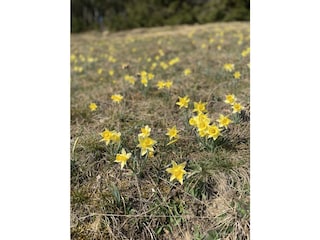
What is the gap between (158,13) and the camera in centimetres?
1274

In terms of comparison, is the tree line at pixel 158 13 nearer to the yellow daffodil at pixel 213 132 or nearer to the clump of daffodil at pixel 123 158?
the yellow daffodil at pixel 213 132

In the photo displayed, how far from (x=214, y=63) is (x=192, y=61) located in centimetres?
40

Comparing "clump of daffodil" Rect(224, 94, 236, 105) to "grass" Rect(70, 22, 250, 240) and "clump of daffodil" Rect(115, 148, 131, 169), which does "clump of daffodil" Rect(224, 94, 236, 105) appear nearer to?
"grass" Rect(70, 22, 250, 240)

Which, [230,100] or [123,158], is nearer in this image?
[123,158]

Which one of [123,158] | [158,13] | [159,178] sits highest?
[123,158]

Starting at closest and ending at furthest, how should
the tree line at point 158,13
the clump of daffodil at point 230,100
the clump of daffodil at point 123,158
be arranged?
the clump of daffodil at point 123,158
the clump of daffodil at point 230,100
the tree line at point 158,13

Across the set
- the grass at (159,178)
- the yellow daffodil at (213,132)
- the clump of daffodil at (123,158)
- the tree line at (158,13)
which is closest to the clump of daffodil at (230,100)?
the grass at (159,178)

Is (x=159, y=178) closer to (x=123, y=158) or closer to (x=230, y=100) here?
(x=123, y=158)

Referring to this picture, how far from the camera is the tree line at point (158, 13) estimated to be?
11.6 m

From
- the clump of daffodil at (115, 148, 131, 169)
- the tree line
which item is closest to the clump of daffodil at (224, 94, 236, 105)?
the clump of daffodil at (115, 148, 131, 169)

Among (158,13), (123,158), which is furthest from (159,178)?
(158,13)

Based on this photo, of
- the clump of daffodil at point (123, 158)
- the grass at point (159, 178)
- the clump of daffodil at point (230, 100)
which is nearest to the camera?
the grass at point (159, 178)
